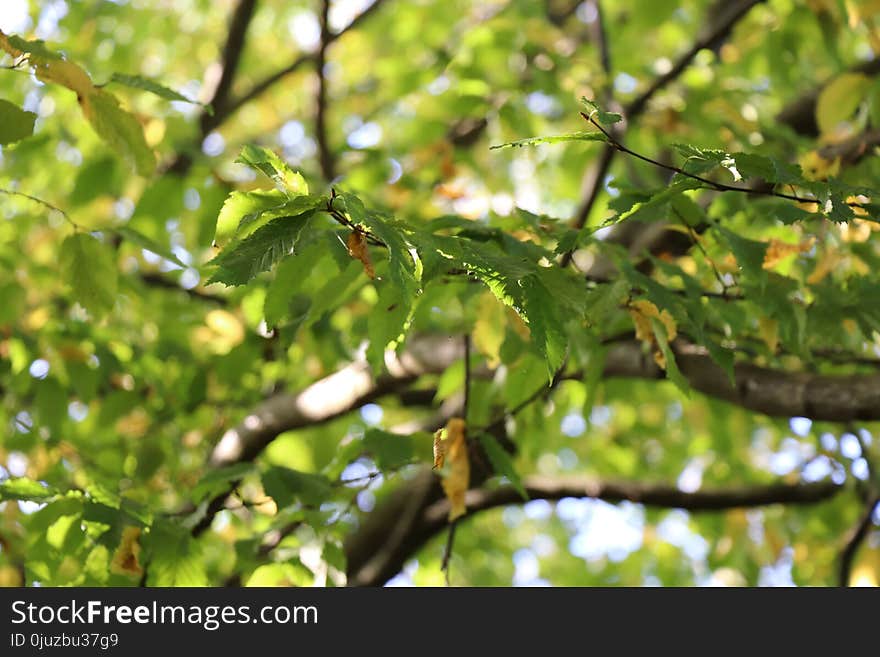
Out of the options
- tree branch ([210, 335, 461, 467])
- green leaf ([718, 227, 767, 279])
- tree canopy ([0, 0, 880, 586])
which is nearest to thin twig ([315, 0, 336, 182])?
tree canopy ([0, 0, 880, 586])

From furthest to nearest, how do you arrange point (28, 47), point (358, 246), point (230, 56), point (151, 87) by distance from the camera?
point (230, 56) < point (151, 87) < point (28, 47) < point (358, 246)

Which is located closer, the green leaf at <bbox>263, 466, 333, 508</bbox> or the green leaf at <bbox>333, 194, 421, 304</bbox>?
the green leaf at <bbox>333, 194, 421, 304</bbox>

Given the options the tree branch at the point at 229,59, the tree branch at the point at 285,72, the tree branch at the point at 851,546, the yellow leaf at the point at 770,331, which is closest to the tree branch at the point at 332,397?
the yellow leaf at the point at 770,331

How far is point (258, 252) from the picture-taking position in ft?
3.71

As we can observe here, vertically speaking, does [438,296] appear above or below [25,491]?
above

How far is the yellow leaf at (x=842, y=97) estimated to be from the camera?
2324 mm

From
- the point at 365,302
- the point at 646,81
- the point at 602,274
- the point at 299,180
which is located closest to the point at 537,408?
the point at 602,274

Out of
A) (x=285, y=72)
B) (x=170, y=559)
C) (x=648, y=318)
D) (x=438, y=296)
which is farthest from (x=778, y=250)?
(x=285, y=72)

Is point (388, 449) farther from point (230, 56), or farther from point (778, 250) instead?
point (230, 56)

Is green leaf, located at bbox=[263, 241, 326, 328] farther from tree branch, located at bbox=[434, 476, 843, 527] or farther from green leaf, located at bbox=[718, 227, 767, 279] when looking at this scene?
tree branch, located at bbox=[434, 476, 843, 527]

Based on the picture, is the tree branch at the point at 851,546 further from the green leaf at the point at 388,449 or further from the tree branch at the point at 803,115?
the green leaf at the point at 388,449

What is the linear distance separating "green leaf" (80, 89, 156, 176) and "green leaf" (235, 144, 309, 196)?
1.79 ft

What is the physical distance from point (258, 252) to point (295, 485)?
735 millimetres

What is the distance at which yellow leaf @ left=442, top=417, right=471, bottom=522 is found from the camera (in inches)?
71.4
